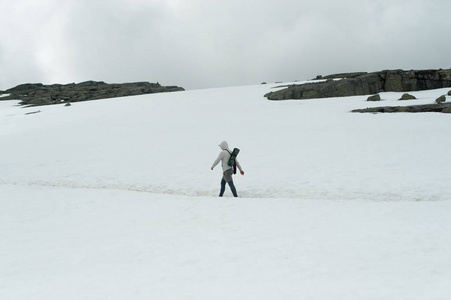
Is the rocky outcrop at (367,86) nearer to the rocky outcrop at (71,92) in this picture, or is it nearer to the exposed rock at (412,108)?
the exposed rock at (412,108)

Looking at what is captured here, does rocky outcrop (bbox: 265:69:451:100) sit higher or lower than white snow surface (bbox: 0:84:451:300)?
higher

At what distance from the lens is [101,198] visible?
16469 mm

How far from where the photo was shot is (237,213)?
13.5 metres

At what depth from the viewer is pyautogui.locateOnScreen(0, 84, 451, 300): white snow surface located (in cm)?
811

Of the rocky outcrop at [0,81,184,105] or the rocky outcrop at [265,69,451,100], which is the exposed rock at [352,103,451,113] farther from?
the rocky outcrop at [0,81,184,105]

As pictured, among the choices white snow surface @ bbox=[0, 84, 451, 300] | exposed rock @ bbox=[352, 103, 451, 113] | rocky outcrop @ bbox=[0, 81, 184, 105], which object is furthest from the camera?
rocky outcrop @ bbox=[0, 81, 184, 105]

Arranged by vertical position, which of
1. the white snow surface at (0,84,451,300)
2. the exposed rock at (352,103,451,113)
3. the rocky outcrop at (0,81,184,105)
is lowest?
the white snow surface at (0,84,451,300)

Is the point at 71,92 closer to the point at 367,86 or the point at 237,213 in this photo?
the point at 367,86

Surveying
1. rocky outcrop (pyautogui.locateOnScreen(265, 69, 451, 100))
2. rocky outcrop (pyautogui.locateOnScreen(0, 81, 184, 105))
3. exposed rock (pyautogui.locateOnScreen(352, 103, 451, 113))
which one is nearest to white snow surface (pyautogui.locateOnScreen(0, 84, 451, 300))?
exposed rock (pyautogui.locateOnScreen(352, 103, 451, 113))

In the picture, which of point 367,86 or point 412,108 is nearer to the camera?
point 412,108

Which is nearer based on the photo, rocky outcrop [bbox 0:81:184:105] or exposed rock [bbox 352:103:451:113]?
exposed rock [bbox 352:103:451:113]

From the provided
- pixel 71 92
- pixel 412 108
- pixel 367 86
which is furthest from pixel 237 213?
pixel 71 92

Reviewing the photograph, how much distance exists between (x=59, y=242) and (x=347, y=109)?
106 feet

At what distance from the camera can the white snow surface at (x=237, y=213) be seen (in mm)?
8109
